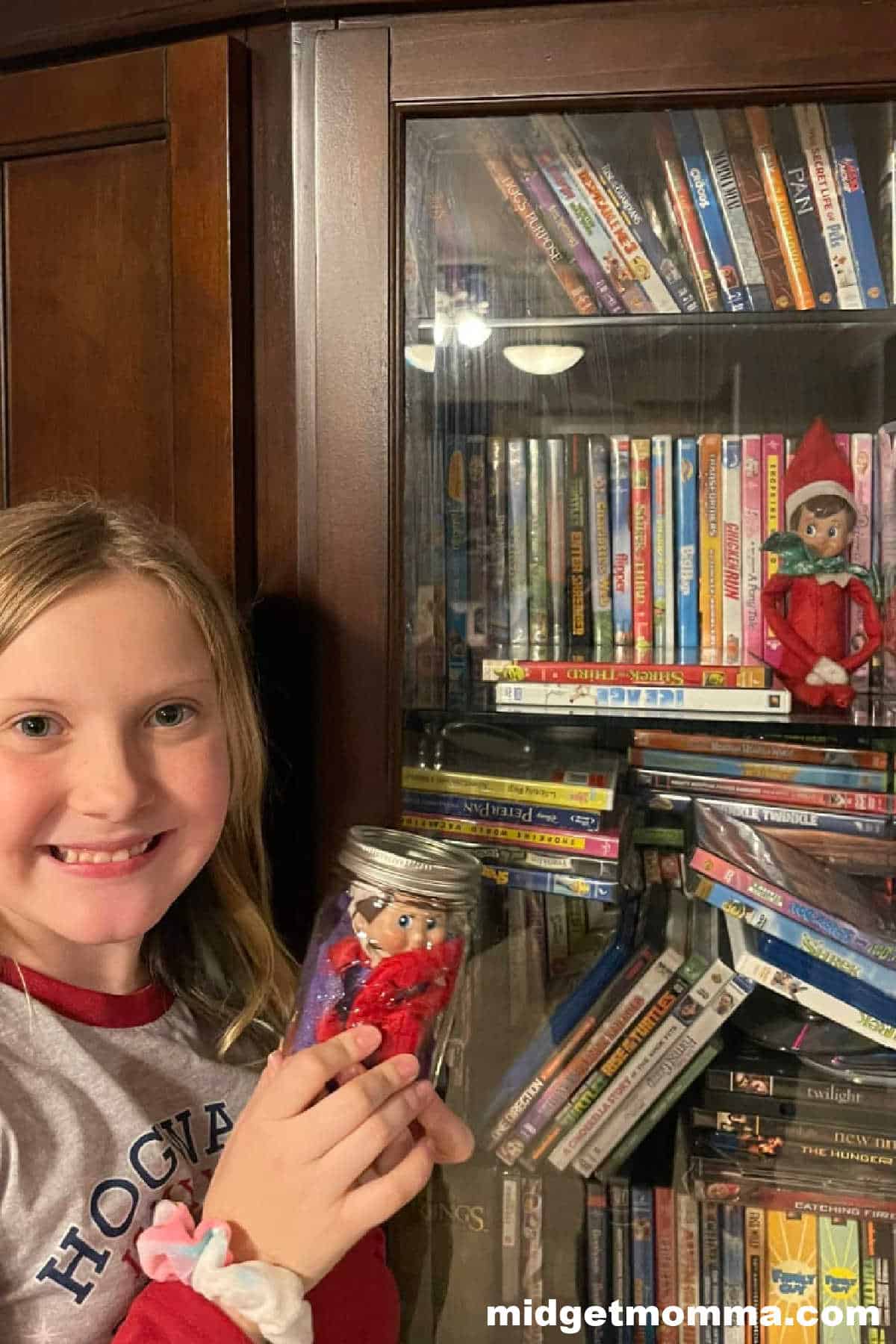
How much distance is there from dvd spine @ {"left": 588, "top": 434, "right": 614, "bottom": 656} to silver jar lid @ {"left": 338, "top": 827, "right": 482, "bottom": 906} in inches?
9.1

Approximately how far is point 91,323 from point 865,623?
0.68 meters

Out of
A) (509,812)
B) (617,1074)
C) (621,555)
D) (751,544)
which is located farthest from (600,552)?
(617,1074)

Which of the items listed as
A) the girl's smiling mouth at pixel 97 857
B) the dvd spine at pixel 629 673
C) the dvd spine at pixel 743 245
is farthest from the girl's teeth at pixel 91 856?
the dvd spine at pixel 743 245

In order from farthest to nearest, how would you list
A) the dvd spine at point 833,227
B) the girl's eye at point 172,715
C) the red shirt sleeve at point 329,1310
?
1. the dvd spine at point 833,227
2. the girl's eye at point 172,715
3. the red shirt sleeve at point 329,1310

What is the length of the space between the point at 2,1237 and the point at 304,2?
881 millimetres

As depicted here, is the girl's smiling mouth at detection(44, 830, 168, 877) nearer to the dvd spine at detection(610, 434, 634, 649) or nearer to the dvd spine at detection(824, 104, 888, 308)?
the dvd spine at detection(610, 434, 634, 649)

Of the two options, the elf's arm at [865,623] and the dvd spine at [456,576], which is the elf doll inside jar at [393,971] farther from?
the elf's arm at [865,623]

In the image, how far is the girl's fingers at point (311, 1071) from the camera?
74 centimetres

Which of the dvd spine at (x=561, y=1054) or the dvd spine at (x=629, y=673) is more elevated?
the dvd spine at (x=629, y=673)

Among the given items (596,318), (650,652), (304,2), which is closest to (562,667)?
(650,652)

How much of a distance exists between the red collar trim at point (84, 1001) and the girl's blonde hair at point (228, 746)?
1.8 inches

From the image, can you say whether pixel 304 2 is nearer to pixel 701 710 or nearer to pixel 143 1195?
pixel 701 710

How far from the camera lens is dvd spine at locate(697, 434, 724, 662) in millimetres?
963

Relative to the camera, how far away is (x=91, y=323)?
96 centimetres
